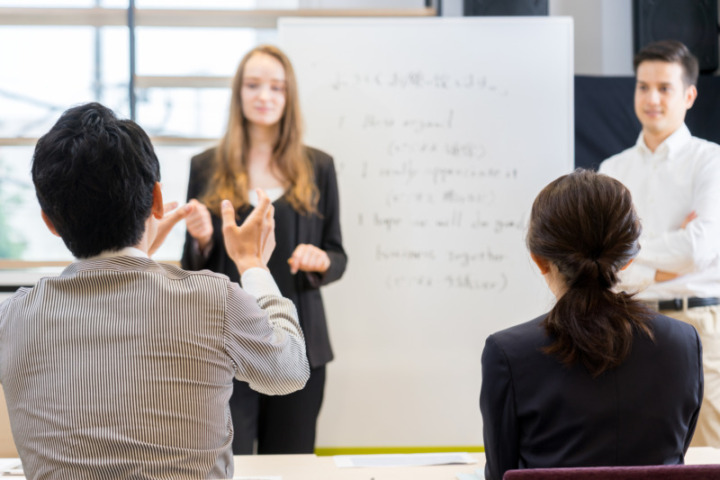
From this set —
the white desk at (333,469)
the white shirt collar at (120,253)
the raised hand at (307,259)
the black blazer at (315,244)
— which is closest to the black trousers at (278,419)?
the black blazer at (315,244)

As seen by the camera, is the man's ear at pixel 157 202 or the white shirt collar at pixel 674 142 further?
the white shirt collar at pixel 674 142

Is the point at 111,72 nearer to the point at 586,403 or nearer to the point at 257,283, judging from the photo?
the point at 257,283

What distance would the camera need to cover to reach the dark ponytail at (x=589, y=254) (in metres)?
1.31

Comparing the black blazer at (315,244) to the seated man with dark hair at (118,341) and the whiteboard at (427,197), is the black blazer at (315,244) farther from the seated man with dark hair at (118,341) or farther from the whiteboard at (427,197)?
the seated man with dark hair at (118,341)

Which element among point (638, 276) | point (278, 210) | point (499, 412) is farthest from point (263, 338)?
point (638, 276)

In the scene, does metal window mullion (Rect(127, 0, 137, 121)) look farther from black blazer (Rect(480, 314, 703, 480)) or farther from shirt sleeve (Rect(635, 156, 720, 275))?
black blazer (Rect(480, 314, 703, 480))

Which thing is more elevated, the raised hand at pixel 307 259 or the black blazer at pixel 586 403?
the raised hand at pixel 307 259

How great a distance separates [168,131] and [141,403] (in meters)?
2.52

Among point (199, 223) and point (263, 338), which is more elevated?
point (199, 223)

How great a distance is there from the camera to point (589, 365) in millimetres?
1292

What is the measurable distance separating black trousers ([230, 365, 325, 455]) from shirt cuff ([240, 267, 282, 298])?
1.26m

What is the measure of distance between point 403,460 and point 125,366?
2.56 feet

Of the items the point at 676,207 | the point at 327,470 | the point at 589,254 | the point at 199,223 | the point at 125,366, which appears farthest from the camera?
the point at 676,207

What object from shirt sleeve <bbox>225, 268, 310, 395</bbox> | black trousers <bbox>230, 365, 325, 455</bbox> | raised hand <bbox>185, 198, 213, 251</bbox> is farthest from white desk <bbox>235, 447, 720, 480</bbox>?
raised hand <bbox>185, 198, 213, 251</bbox>
